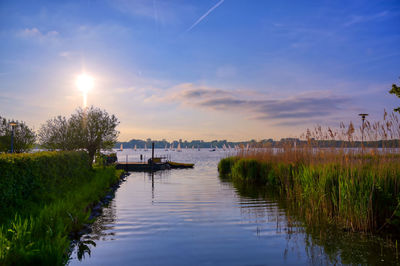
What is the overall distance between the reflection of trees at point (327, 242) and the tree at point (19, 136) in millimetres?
28563

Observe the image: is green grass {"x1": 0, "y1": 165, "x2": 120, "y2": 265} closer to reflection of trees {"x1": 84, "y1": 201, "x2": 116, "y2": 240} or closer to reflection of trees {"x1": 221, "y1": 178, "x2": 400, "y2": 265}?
reflection of trees {"x1": 84, "y1": 201, "x2": 116, "y2": 240}

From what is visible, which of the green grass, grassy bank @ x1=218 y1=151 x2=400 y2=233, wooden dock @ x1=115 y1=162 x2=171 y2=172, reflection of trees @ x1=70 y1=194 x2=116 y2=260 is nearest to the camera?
the green grass

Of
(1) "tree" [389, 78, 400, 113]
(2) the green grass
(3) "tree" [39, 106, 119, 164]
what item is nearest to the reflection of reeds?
(1) "tree" [389, 78, 400, 113]

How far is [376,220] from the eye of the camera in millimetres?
9398

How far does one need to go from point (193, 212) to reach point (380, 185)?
701cm

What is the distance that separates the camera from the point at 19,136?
106 ft

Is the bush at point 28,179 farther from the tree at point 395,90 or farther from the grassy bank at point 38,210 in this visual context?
the tree at point 395,90

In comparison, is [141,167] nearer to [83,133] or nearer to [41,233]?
[83,133]

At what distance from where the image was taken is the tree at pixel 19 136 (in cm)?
3116

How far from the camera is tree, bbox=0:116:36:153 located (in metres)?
31.2

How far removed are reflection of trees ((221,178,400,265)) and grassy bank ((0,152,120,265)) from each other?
5.60m

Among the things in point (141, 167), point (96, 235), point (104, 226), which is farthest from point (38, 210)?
point (141, 167)

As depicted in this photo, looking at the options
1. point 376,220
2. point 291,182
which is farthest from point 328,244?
point 291,182

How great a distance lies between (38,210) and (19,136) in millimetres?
27499
